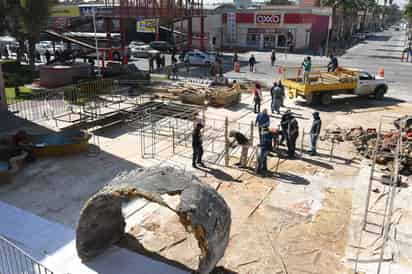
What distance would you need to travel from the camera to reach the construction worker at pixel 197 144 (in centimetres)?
1218

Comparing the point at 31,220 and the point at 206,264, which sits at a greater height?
the point at 206,264

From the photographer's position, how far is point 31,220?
30.2ft

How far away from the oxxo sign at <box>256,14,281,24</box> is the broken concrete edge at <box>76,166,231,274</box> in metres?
46.4

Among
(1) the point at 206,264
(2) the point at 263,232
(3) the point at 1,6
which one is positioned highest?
(3) the point at 1,6

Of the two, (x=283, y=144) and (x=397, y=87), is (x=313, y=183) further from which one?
(x=397, y=87)

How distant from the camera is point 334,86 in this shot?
20.7 m

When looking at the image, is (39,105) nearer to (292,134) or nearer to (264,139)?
(264,139)

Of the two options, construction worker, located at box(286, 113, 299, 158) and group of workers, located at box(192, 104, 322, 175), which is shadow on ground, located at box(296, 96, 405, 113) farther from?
construction worker, located at box(286, 113, 299, 158)

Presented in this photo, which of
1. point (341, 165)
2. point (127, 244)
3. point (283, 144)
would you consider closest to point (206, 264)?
point (127, 244)

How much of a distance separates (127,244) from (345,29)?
247ft

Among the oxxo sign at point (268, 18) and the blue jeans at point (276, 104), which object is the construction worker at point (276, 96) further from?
the oxxo sign at point (268, 18)

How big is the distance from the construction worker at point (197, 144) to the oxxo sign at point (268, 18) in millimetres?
41233

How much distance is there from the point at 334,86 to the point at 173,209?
16693mm

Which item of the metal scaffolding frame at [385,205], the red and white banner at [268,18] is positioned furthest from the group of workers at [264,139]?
the red and white banner at [268,18]
